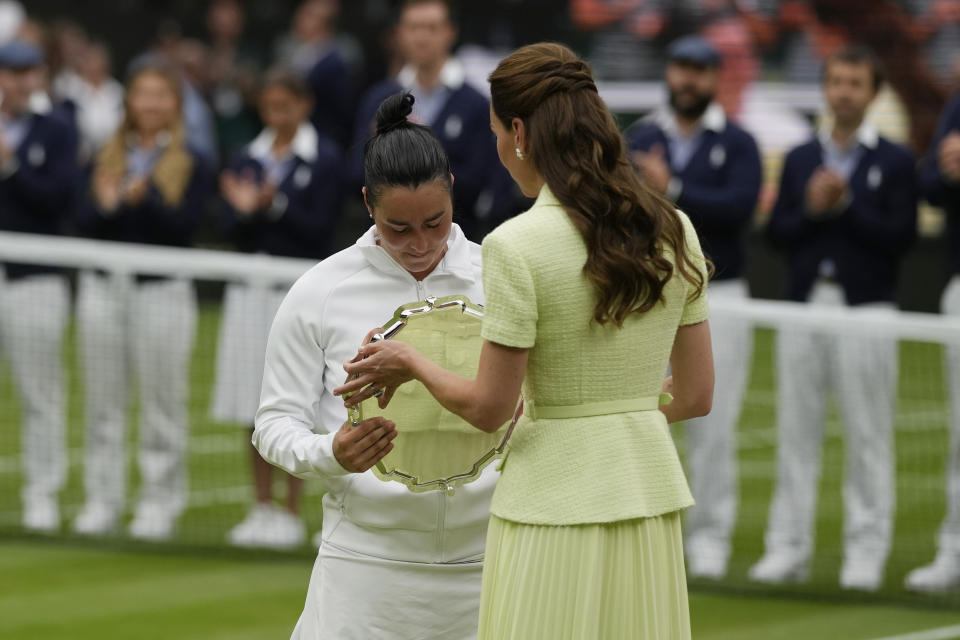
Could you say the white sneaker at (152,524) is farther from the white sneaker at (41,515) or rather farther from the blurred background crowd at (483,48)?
the blurred background crowd at (483,48)

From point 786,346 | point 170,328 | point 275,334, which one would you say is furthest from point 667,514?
point 170,328

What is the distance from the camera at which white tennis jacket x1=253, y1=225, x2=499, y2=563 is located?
Answer: 3686 mm

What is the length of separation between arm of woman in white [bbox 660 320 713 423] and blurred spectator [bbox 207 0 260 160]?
1616 centimetres

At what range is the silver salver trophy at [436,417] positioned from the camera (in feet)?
11.6

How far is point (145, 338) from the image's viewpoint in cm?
881

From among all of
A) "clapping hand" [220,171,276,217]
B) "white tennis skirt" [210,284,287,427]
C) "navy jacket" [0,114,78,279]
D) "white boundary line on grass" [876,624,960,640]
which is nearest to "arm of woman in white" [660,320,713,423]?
"white boundary line on grass" [876,624,960,640]

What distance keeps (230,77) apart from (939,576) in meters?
16.8

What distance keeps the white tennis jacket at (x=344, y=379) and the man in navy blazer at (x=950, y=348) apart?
4.37m

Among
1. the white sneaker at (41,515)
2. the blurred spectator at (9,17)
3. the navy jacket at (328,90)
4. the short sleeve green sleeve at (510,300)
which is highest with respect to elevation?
the blurred spectator at (9,17)

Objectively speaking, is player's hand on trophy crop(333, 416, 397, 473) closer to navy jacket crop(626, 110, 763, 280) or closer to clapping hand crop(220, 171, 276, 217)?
navy jacket crop(626, 110, 763, 280)

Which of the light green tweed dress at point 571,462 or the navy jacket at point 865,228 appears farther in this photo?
the navy jacket at point 865,228

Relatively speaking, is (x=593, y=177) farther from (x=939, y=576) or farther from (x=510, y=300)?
(x=939, y=576)

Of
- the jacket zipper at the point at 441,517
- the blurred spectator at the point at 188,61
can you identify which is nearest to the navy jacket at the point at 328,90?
the blurred spectator at the point at 188,61

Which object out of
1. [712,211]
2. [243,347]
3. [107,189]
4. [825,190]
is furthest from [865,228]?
[107,189]
